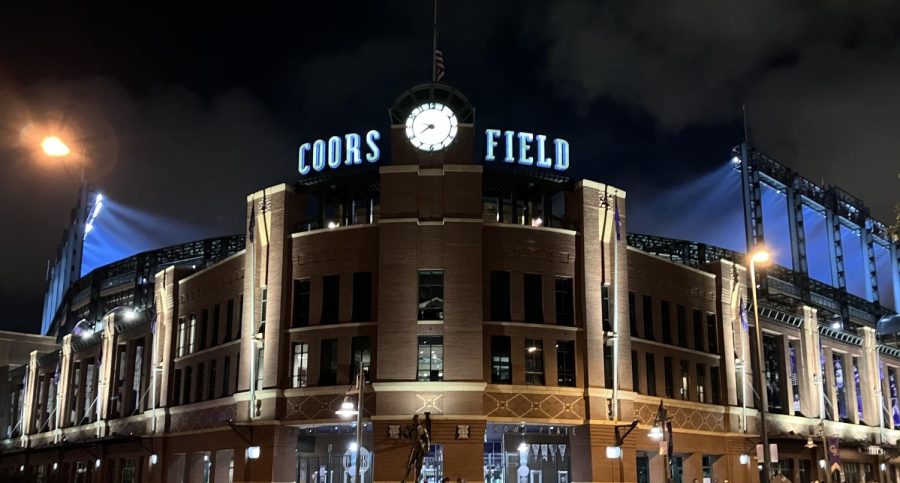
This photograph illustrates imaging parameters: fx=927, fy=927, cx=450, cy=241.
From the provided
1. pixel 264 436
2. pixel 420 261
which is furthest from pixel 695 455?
pixel 264 436

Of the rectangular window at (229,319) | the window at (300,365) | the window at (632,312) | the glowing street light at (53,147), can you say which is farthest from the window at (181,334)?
the glowing street light at (53,147)

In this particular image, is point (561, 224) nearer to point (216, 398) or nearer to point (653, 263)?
point (653, 263)

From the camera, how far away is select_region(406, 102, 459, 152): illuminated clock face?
5125 cm

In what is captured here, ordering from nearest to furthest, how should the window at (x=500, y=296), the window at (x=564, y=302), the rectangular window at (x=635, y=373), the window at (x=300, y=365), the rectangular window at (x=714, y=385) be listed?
the window at (x=500, y=296)
the window at (x=300, y=365)
the window at (x=564, y=302)
the rectangular window at (x=635, y=373)
the rectangular window at (x=714, y=385)

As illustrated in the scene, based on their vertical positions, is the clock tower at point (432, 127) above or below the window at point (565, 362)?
above

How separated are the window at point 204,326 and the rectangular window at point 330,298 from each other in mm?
12352

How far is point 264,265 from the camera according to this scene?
53.8 meters

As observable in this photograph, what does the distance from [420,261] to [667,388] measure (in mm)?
18435

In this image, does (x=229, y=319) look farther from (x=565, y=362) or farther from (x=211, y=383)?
(x=565, y=362)

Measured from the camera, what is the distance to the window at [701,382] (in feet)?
195

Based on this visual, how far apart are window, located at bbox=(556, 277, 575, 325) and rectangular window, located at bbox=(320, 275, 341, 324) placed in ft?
40.0

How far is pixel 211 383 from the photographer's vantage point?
58.4 m

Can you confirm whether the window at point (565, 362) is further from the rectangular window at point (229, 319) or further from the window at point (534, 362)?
the rectangular window at point (229, 319)

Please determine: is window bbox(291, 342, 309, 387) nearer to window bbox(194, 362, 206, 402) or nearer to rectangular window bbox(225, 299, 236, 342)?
rectangular window bbox(225, 299, 236, 342)
